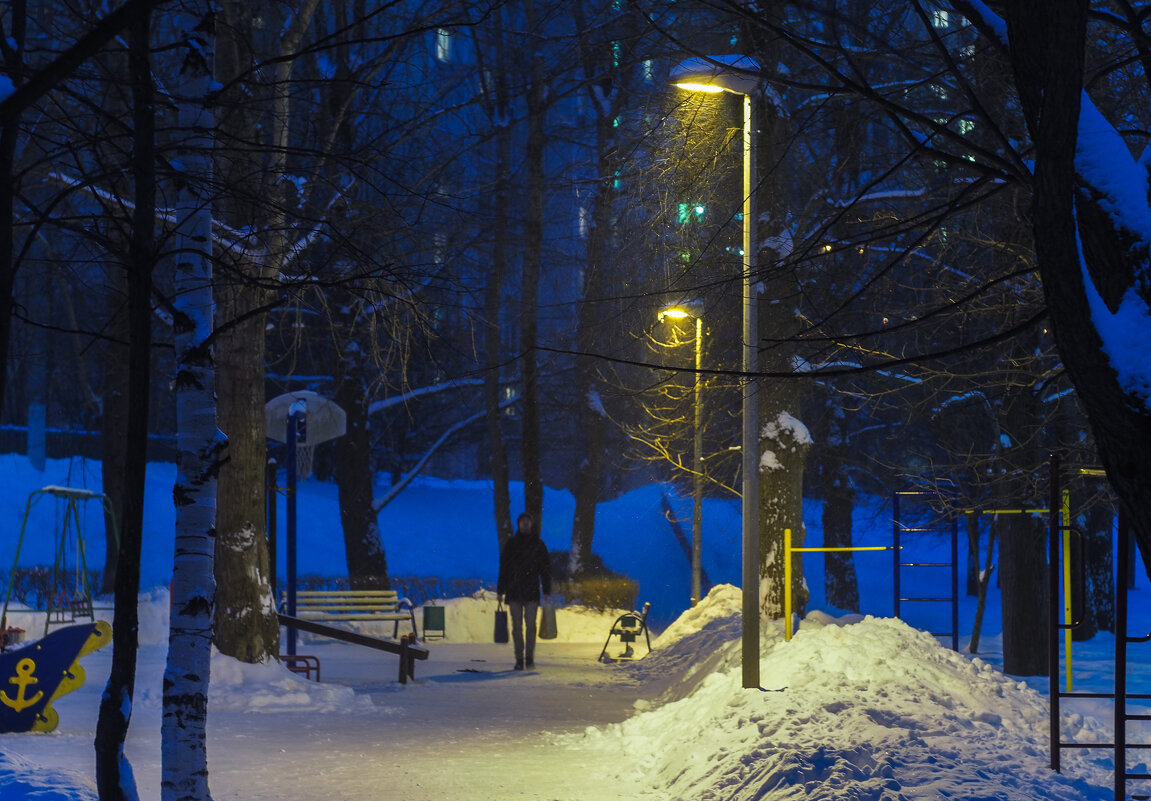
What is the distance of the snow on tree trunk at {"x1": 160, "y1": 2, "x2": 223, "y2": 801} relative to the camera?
6.95 m

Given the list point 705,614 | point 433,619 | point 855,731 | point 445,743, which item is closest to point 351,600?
point 433,619

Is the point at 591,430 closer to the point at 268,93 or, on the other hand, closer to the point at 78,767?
the point at 268,93

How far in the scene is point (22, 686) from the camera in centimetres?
1051

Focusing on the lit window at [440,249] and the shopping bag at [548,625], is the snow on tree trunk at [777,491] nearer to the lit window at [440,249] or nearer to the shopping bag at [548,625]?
the lit window at [440,249]

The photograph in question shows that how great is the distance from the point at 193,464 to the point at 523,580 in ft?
31.5

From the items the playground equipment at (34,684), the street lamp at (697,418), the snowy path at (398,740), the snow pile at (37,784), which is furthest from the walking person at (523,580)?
the snow pile at (37,784)

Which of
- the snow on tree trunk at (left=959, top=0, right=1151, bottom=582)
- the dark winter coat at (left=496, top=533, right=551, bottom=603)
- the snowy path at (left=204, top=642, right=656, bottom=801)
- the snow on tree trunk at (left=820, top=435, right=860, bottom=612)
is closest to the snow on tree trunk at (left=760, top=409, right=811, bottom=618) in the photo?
the snowy path at (left=204, top=642, right=656, bottom=801)

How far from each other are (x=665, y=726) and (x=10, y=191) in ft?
23.6

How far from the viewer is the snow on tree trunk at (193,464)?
274 inches

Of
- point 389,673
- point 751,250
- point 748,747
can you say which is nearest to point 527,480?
point 389,673

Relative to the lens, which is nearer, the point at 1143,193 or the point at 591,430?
the point at 1143,193

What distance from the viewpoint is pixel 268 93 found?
519 inches

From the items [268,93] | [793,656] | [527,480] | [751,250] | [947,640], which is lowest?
[947,640]

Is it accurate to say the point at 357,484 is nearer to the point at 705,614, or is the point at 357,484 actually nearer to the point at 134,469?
the point at 705,614
